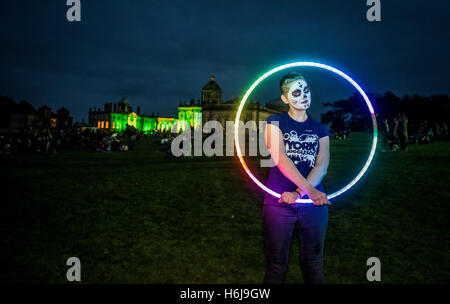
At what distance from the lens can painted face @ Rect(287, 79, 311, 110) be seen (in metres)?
3.64

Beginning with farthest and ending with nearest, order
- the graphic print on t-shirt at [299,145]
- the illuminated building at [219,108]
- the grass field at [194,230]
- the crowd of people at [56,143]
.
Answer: the illuminated building at [219,108] < the crowd of people at [56,143] < the grass field at [194,230] < the graphic print on t-shirt at [299,145]

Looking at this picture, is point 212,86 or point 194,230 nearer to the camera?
point 194,230

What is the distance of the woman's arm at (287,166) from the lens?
137 inches

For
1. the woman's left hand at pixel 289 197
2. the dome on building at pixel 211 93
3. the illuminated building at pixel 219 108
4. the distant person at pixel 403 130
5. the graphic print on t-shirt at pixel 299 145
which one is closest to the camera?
the woman's left hand at pixel 289 197

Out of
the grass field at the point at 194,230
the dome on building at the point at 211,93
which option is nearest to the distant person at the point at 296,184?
the grass field at the point at 194,230

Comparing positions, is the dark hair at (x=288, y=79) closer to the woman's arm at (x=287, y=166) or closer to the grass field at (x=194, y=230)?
the woman's arm at (x=287, y=166)

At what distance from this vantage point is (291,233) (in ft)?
11.7

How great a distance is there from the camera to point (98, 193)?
11.0m

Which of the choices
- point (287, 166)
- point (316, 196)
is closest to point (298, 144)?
point (287, 166)

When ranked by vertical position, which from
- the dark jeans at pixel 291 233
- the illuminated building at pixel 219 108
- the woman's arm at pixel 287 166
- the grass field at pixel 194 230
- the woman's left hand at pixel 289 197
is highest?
the illuminated building at pixel 219 108

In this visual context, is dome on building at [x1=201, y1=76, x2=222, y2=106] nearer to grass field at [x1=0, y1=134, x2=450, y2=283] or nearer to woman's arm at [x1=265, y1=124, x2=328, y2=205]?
grass field at [x1=0, y1=134, x2=450, y2=283]

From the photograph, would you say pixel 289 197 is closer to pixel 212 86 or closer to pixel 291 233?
pixel 291 233

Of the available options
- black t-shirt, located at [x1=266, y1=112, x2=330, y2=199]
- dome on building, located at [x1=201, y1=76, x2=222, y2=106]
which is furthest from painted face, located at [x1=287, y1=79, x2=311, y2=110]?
dome on building, located at [x1=201, y1=76, x2=222, y2=106]

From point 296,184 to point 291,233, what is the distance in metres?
0.55
